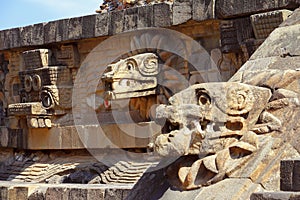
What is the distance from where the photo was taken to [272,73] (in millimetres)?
4980

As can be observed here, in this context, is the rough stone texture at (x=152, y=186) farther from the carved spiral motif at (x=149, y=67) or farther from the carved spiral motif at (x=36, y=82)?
the carved spiral motif at (x=36, y=82)

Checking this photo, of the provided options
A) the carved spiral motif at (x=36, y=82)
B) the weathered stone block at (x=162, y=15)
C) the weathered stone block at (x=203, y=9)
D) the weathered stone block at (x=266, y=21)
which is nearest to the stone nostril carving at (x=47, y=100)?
the carved spiral motif at (x=36, y=82)

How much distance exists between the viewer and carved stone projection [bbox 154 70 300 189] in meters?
4.52

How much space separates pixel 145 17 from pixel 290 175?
20.8 feet

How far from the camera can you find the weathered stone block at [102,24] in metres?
10.6

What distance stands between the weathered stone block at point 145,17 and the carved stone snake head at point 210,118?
209 inches

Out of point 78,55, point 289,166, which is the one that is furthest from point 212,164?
point 78,55

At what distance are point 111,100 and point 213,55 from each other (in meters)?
1.71

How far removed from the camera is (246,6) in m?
8.86

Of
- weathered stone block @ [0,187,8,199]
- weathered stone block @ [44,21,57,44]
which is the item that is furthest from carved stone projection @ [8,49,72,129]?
weathered stone block @ [0,187,8,199]

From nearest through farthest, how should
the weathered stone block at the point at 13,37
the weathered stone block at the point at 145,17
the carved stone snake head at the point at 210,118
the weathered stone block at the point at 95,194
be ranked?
the carved stone snake head at the point at 210,118 → the weathered stone block at the point at 95,194 → the weathered stone block at the point at 145,17 → the weathered stone block at the point at 13,37

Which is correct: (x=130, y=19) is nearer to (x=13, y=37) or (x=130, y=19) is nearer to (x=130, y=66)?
(x=130, y=66)

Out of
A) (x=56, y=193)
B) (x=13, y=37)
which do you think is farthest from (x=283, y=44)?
(x=13, y=37)

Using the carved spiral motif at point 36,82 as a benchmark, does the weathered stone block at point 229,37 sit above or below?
above
